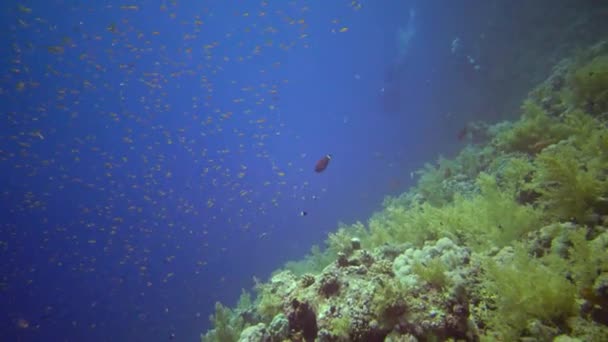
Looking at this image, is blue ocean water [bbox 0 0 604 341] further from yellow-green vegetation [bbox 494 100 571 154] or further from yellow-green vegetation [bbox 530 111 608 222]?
yellow-green vegetation [bbox 530 111 608 222]

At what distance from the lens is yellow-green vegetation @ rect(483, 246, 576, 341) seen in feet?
10.6

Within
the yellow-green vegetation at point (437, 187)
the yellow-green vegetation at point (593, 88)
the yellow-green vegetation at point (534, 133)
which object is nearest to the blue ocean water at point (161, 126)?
the yellow-green vegetation at point (437, 187)

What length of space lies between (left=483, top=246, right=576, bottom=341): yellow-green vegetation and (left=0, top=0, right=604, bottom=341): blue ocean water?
877 centimetres

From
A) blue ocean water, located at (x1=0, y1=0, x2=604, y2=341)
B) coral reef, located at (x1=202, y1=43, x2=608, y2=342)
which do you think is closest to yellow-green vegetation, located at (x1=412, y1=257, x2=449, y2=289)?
coral reef, located at (x1=202, y1=43, x2=608, y2=342)

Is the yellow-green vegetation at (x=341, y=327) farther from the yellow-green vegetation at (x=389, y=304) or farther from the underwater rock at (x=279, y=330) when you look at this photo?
the underwater rock at (x=279, y=330)

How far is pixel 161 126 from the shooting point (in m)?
59.4

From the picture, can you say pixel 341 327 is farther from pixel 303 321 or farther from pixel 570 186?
pixel 570 186

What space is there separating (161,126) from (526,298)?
62847 millimetres

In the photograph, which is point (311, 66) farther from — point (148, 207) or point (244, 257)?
point (244, 257)

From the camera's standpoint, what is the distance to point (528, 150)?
8.91 metres

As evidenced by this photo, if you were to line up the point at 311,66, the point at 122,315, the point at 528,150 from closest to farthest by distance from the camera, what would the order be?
the point at 528,150 → the point at 122,315 → the point at 311,66

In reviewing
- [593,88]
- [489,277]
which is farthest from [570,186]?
[593,88]

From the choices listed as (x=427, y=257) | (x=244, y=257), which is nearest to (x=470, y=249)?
(x=427, y=257)

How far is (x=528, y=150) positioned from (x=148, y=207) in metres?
93.4
